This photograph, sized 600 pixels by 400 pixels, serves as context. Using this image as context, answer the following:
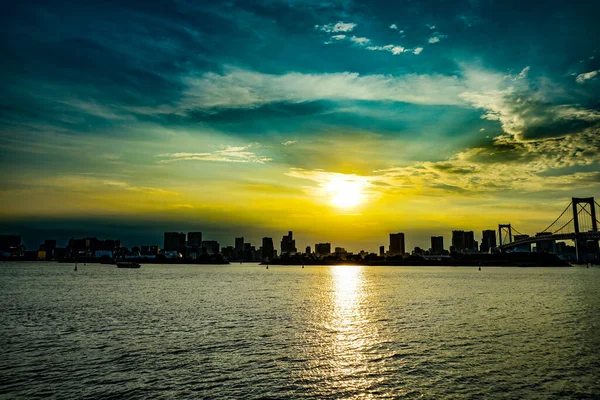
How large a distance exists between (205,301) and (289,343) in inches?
1665

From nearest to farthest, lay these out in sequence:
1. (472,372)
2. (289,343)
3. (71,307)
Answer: (472,372)
(289,343)
(71,307)

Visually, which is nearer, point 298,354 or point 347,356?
point 347,356

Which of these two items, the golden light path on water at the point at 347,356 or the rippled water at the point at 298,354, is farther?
the golden light path on water at the point at 347,356

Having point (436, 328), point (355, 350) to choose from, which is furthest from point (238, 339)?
point (436, 328)

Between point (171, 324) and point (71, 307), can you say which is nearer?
point (171, 324)

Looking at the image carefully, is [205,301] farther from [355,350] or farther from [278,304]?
[355,350]

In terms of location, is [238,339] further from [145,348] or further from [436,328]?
[436,328]

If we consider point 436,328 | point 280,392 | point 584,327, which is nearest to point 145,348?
point 280,392

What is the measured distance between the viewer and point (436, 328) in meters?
45.9

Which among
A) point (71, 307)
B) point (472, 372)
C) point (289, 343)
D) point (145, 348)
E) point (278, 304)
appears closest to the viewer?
point (472, 372)

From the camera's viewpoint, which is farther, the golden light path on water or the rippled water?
the golden light path on water

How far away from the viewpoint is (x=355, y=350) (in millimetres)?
35906

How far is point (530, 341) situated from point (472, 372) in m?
14.7

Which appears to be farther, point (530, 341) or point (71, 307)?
point (71, 307)
